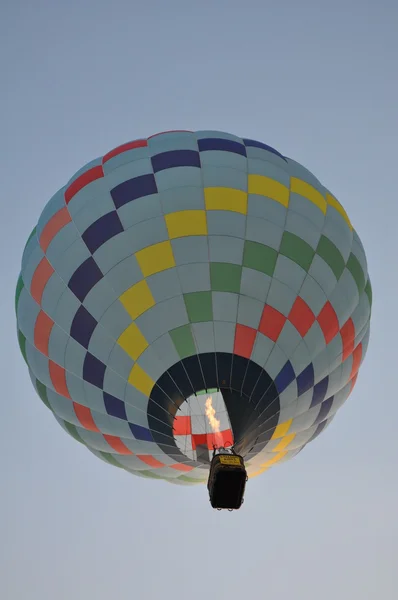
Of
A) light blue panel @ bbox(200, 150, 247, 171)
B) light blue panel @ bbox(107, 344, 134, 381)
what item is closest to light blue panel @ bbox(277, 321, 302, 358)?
light blue panel @ bbox(107, 344, 134, 381)

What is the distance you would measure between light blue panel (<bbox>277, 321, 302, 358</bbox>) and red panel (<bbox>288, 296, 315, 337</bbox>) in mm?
62

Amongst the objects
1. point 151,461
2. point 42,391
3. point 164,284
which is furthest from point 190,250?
point 42,391

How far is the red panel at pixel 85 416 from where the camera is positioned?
9.20 m

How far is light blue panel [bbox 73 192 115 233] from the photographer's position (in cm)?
893

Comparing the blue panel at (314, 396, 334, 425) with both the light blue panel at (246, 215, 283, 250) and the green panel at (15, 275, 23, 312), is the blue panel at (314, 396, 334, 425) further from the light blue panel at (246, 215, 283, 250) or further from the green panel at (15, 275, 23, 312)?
the green panel at (15, 275, 23, 312)

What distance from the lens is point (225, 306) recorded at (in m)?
8.34

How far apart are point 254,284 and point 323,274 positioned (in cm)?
95

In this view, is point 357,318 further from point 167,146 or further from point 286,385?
point 167,146

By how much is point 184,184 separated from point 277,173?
124 cm

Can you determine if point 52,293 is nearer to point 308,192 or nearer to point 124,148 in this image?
point 124,148

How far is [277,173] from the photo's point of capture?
937cm

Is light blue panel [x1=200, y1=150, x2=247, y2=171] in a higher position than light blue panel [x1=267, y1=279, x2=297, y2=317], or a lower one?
higher

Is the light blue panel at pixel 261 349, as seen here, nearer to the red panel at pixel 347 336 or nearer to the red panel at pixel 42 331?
the red panel at pixel 347 336

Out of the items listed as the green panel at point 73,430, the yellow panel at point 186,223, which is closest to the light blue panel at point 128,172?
the yellow panel at point 186,223
